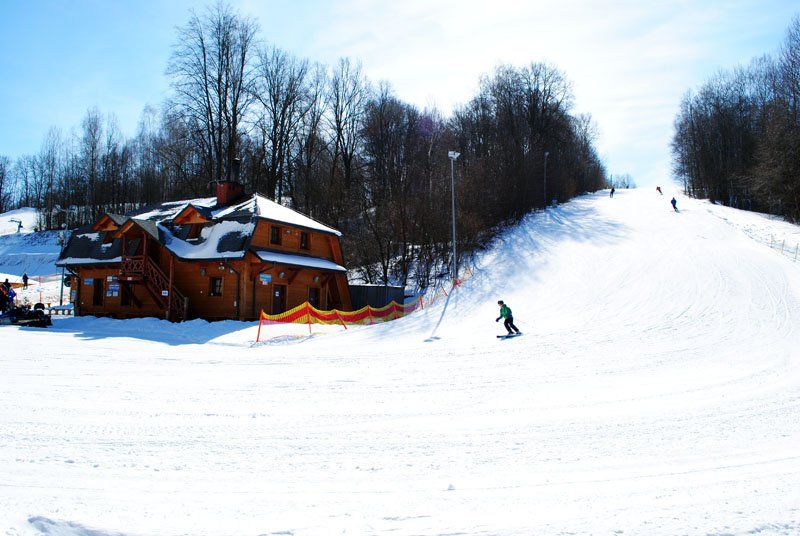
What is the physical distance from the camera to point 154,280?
83.3ft

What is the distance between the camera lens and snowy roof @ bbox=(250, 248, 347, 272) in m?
24.5

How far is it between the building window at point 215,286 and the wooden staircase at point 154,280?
1308 mm

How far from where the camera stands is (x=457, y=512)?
448 cm

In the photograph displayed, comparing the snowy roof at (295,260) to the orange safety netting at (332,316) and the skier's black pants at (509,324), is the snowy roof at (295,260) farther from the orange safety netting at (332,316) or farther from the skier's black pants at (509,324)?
the skier's black pants at (509,324)

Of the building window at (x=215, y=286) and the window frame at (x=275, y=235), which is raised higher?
the window frame at (x=275, y=235)

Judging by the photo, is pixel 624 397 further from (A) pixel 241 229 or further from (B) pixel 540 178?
(B) pixel 540 178

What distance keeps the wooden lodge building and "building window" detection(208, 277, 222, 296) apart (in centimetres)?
6

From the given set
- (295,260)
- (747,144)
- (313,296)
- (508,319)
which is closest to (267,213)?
(295,260)

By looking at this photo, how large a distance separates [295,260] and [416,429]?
20.1 metres

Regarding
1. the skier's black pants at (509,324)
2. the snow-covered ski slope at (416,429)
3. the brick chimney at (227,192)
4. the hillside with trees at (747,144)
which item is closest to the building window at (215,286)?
the snow-covered ski slope at (416,429)

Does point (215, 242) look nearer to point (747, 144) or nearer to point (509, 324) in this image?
point (509, 324)

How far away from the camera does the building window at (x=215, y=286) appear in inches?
999

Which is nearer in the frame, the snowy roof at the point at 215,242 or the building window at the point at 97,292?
the snowy roof at the point at 215,242

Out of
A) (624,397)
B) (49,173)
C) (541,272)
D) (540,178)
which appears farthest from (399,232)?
(49,173)
